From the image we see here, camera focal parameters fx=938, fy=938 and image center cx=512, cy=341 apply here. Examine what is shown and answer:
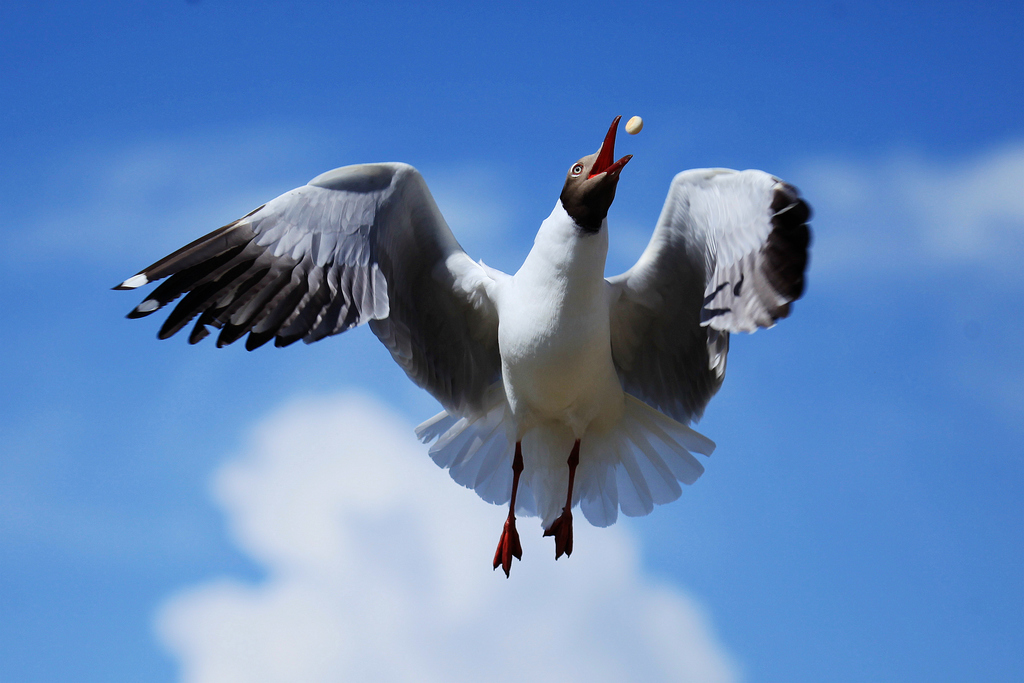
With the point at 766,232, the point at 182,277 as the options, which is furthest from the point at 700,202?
the point at 182,277

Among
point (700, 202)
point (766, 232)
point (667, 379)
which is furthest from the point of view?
point (667, 379)

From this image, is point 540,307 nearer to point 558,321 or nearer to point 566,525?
point 558,321

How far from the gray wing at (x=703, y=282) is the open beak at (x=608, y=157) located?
266 mm

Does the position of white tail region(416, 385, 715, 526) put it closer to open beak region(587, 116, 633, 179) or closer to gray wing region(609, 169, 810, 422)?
gray wing region(609, 169, 810, 422)

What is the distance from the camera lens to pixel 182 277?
4.28 meters

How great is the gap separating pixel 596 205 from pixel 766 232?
758 millimetres

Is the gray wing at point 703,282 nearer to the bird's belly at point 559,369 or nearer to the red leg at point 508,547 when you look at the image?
the bird's belly at point 559,369

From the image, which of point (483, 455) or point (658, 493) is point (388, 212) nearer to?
point (483, 455)

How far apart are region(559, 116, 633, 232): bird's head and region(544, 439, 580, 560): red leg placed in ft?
3.88

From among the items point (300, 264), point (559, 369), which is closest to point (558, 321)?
point (559, 369)

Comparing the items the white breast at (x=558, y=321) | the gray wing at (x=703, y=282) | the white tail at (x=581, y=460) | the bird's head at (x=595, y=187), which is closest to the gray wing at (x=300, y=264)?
the white breast at (x=558, y=321)

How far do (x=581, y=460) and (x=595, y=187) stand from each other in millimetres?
1574

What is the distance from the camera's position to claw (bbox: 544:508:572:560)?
15.2 ft

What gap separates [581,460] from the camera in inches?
194
